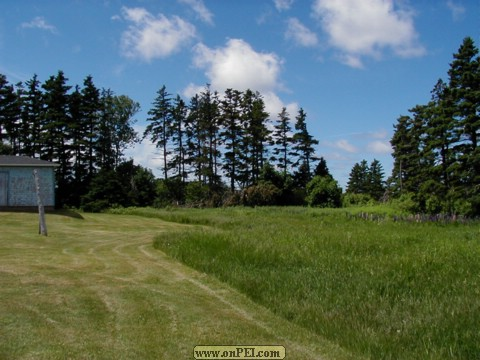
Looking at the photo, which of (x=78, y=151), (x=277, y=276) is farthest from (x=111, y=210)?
(x=277, y=276)

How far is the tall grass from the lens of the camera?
528 centimetres

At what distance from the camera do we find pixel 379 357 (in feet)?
16.1

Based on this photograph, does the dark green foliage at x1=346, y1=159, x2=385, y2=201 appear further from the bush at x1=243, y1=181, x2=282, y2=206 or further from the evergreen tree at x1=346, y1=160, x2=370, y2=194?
the bush at x1=243, y1=181, x2=282, y2=206

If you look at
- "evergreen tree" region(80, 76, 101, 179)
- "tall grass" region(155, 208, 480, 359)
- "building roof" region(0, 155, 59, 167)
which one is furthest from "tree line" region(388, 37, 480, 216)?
"evergreen tree" region(80, 76, 101, 179)

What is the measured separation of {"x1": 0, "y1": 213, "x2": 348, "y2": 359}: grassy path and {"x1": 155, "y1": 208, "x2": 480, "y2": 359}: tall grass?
1.60ft

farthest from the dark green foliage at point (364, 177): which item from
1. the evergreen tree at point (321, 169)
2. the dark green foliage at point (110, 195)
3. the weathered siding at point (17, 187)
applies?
the weathered siding at point (17, 187)

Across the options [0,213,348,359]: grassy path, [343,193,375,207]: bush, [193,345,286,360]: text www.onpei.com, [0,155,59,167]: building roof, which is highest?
[0,155,59,167]: building roof

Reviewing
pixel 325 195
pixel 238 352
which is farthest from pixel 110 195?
pixel 238 352

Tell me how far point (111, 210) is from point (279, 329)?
110 ft

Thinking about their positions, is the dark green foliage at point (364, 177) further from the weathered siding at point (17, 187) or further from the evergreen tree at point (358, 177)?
the weathered siding at point (17, 187)

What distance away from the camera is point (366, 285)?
7.17m

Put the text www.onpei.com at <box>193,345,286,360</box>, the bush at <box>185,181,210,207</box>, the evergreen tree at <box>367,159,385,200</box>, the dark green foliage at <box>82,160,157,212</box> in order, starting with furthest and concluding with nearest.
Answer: the evergreen tree at <box>367,159,385,200</box> → the bush at <box>185,181,210,207</box> → the dark green foliage at <box>82,160,157,212</box> → the text www.onpei.com at <box>193,345,286,360</box>

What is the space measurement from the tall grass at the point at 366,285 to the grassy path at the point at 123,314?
19.3 inches

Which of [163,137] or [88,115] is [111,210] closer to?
[88,115]
